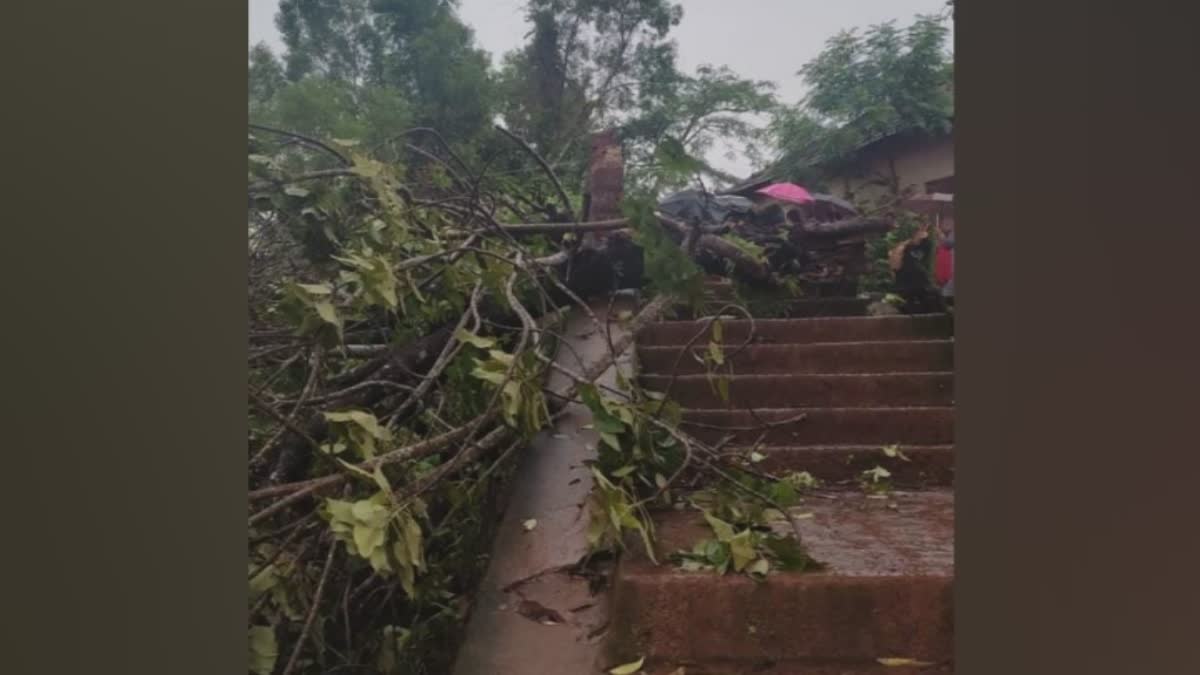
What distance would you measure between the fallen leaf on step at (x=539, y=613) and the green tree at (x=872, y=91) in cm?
224

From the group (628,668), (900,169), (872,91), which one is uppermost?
(872,91)

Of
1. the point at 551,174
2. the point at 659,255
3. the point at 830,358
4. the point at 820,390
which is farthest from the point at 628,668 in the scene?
the point at 551,174

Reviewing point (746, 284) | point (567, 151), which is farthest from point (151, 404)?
point (746, 284)

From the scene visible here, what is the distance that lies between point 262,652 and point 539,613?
49 cm

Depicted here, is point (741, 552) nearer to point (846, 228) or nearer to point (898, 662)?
point (898, 662)

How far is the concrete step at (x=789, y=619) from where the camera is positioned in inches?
46.6

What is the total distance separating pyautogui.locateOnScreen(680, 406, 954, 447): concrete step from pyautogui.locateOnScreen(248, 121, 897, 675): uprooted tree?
229 mm

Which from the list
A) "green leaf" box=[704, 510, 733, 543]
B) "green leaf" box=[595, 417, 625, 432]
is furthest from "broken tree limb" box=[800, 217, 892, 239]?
"green leaf" box=[704, 510, 733, 543]

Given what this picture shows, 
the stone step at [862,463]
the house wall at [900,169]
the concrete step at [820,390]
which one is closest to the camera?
the stone step at [862,463]

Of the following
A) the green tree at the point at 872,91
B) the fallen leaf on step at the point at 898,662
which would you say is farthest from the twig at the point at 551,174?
the fallen leaf on step at the point at 898,662

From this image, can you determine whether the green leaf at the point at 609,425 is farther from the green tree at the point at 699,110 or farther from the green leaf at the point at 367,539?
the green tree at the point at 699,110

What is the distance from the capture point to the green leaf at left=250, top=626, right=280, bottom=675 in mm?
1069

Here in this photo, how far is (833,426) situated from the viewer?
1938 mm

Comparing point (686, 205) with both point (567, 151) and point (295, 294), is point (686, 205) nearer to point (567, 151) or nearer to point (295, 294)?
point (567, 151)
